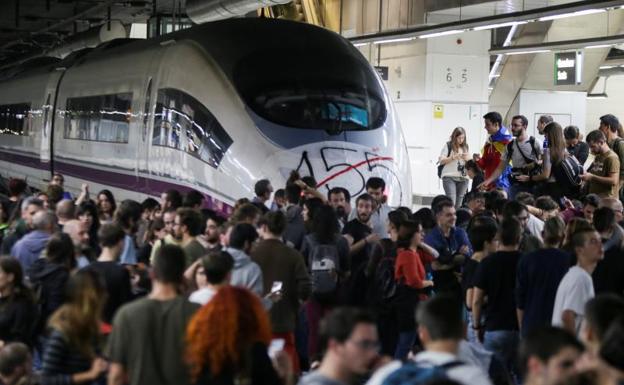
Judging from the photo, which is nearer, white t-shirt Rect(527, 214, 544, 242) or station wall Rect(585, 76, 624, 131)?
white t-shirt Rect(527, 214, 544, 242)

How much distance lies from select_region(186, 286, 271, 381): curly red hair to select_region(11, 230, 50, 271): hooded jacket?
3767mm

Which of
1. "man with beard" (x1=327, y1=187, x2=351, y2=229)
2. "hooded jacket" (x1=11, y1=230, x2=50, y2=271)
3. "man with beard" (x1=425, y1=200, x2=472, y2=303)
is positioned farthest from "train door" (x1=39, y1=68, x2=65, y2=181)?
"hooded jacket" (x1=11, y1=230, x2=50, y2=271)

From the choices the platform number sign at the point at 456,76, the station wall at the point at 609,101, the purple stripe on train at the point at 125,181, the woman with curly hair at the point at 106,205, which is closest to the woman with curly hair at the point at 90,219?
the woman with curly hair at the point at 106,205

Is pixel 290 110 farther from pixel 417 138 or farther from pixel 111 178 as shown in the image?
pixel 417 138

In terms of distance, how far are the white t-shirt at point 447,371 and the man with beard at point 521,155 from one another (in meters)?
10.2

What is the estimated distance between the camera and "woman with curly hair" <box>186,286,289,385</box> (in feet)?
18.1

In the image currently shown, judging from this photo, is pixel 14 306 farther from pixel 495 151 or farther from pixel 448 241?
pixel 495 151

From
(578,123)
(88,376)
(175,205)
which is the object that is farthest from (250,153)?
(578,123)

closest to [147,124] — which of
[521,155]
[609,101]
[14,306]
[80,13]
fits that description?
[521,155]

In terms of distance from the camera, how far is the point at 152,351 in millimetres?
6137

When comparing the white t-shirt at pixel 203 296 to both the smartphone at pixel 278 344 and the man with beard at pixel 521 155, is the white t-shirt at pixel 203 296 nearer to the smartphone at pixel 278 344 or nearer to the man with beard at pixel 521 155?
the smartphone at pixel 278 344

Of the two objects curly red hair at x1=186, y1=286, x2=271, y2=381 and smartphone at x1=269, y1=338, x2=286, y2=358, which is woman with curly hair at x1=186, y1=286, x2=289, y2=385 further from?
smartphone at x1=269, y1=338, x2=286, y2=358

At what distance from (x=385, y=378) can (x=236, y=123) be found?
1016cm

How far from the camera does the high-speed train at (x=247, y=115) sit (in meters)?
14.6
